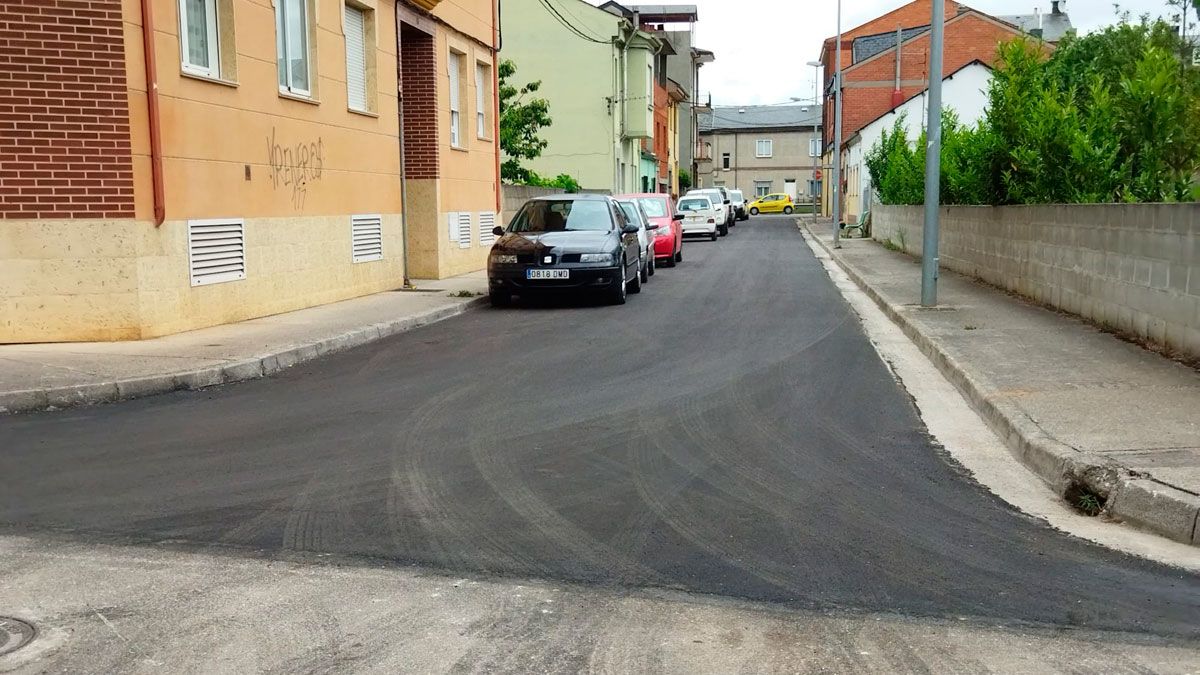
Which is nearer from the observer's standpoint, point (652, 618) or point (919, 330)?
point (652, 618)

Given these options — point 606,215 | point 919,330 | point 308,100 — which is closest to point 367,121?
point 308,100

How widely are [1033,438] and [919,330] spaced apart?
5.34 metres

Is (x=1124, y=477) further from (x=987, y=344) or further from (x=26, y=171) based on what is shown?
(x=26, y=171)

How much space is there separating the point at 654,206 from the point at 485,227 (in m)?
5.86

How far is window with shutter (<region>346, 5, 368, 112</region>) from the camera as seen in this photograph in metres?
16.7

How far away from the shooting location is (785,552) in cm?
485

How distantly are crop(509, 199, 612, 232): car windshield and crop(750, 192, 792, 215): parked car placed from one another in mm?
69299

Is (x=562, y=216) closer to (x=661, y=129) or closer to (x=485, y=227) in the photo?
(x=485, y=227)

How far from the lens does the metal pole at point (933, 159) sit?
13.2 m

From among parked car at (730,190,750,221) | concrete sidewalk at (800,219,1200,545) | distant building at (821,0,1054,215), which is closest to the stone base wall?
concrete sidewalk at (800,219,1200,545)

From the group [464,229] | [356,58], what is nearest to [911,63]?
[464,229]

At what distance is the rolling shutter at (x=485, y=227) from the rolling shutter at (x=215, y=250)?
9.98 meters

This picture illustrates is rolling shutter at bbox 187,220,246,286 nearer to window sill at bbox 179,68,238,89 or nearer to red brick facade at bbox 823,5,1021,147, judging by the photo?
window sill at bbox 179,68,238,89

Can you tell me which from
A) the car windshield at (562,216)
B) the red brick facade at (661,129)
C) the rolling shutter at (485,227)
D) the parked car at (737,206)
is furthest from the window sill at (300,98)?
the parked car at (737,206)
